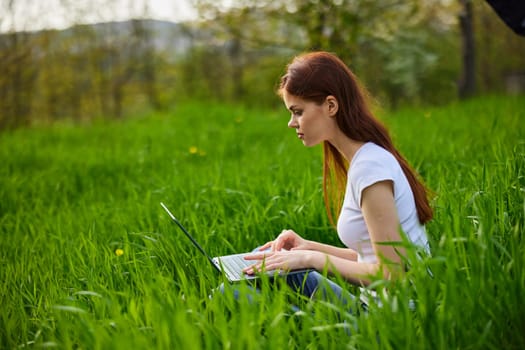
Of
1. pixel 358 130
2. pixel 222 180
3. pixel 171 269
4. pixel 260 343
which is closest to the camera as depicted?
pixel 260 343

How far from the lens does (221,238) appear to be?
3096 millimetres

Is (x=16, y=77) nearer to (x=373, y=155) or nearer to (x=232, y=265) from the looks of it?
(x=232, y=265)

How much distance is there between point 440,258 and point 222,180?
2.57m

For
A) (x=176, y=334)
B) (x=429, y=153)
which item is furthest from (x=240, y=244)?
(x=429, y=153)

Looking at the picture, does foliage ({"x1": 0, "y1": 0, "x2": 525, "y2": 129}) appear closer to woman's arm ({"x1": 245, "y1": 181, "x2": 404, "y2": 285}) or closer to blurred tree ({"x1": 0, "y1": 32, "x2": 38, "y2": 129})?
blurred tree ({"x1": 0, "y1": 32, "x2": 38, "y2": 129})

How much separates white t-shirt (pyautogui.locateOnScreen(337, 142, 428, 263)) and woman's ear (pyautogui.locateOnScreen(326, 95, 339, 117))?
6.7 inches

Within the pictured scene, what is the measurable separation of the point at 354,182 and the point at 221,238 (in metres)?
1.28

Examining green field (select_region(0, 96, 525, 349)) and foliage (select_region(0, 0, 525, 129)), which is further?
foliage (select_region(0, 0, 525, 129))

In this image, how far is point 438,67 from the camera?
16578 mm

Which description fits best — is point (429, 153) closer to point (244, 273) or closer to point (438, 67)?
point (244, 273)

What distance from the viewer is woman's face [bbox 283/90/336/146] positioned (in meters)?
2.16

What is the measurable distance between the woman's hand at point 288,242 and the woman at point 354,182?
1 cm

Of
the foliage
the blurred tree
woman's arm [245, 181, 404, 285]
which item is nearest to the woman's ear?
woman's arm [245, 181, 404, 285]

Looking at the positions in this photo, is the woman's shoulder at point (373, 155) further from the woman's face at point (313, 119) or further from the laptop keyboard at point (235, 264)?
the laptop keyboard at point (235, 264)
